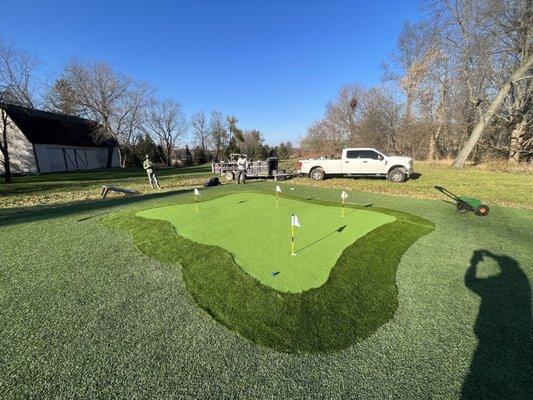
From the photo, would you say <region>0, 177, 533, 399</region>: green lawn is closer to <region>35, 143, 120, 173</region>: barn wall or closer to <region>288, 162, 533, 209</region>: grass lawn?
<region>288, 162, 533, 209</region>: grass lawn

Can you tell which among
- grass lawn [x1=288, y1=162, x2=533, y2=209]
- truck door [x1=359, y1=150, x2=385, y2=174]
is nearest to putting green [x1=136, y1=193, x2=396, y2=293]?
grass lawn [x1=288, y1=162, x2=533, y2=209]

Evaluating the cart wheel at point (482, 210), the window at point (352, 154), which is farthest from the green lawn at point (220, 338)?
the window at point (352, 154)

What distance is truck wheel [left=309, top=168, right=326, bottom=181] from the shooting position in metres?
15.5

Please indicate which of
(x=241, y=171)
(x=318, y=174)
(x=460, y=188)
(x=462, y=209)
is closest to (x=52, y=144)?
(x=241, y=171)

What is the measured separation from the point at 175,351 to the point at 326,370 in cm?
145

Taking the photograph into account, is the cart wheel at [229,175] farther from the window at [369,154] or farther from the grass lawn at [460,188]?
the window at [369,154]

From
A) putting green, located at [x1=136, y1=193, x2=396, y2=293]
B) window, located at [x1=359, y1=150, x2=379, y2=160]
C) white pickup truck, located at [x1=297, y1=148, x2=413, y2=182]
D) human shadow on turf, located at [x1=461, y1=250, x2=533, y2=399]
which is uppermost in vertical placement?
window, located at [x1=359, y1=150, x2=379, y2=160]

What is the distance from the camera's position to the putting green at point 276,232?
3.84m

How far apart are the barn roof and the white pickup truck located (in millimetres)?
26626

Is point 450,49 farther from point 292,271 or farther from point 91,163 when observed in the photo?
point 91,163

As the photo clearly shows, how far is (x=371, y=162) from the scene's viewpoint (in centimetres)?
1412

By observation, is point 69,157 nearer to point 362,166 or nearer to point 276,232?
point 362,166

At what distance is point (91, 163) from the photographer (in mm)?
35594

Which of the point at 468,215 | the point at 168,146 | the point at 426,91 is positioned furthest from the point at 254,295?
the point at 168,146
